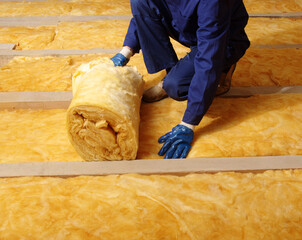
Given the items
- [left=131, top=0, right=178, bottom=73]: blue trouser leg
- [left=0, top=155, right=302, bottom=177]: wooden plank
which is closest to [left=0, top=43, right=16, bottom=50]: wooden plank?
[left=131, top=0, right=178, bottom=73]: blue trouser leg

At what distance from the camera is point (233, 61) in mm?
1987

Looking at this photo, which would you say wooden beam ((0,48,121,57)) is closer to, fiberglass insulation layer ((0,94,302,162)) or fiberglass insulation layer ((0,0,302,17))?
fiberglass insulation layer ((0,94,302,162))

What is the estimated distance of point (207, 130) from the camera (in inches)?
73.5

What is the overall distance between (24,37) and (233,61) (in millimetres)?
2030

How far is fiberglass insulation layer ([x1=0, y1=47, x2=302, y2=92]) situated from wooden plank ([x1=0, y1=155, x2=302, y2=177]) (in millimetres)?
812

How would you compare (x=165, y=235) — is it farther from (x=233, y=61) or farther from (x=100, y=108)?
(x=233, y=61)

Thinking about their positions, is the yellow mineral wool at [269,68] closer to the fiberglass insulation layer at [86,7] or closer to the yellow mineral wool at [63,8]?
the fiberglass insulation layer at [86,7]

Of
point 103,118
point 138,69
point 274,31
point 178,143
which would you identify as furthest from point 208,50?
point 274,31

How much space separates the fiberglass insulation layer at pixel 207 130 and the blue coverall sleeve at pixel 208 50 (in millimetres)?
273

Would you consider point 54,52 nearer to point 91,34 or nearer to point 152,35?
point 91,34

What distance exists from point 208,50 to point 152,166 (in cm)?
65

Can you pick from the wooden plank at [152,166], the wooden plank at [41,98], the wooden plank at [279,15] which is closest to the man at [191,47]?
the wooden plank at [152,166]

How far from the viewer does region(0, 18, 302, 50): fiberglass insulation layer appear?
2.86m

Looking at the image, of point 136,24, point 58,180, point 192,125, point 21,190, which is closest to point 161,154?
point 192,125
